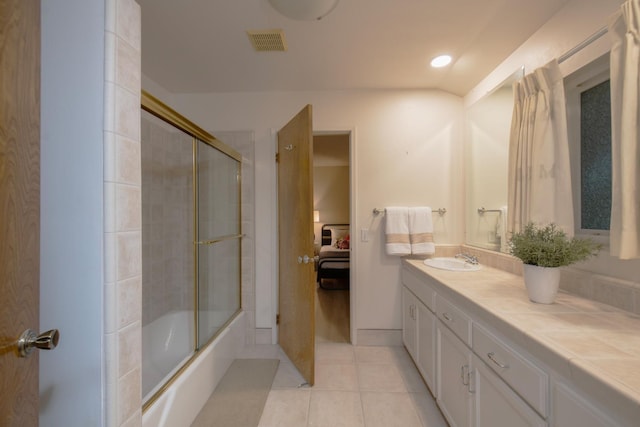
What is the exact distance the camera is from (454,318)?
1396mm

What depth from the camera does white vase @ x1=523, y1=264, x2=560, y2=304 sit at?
45.2 inches

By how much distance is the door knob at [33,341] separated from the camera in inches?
24.8

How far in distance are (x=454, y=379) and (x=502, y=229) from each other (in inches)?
46.5

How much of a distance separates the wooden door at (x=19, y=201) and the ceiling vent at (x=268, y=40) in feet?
4.12

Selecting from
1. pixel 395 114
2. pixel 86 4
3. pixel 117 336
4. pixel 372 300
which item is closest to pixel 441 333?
pixel 372 300

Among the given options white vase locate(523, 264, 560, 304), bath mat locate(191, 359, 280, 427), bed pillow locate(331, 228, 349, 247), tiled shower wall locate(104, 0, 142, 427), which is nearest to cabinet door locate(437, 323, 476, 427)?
white vase locate(523, 264, 560, 304)

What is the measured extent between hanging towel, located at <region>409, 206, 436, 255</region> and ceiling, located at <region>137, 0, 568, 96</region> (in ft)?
3.95

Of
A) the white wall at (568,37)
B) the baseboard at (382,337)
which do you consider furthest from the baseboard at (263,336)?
the white wall at (568,37)

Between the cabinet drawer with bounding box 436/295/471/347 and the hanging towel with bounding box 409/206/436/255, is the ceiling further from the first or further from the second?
the cabinet drawer with bounding box 436/295/471/347

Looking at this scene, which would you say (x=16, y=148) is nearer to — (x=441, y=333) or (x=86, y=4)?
(x=86, y=4)

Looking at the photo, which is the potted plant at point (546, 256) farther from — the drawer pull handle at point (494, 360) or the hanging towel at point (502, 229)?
the hanging towel at point (502, 229)

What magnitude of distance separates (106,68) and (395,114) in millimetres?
2232

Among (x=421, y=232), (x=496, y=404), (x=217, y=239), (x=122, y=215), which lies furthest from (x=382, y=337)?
(x=122, y=215)

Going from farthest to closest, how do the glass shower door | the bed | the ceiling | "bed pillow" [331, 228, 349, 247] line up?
"bed pillow" [331, 228, 349, 247] → the bed → the glass shower door → the ceiling
